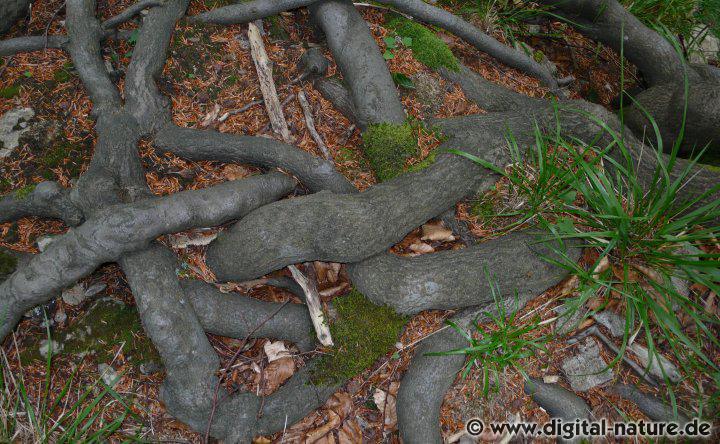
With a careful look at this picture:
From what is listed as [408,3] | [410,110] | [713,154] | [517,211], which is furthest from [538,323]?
[408,3]

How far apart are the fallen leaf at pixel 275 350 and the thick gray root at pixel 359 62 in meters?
1.72

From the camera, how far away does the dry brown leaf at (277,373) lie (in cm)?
280

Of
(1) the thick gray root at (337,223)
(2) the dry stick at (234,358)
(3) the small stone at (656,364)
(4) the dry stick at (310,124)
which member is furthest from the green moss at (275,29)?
(3) the small stone at (656,364)

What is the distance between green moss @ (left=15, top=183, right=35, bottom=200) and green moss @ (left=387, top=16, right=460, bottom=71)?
296cm

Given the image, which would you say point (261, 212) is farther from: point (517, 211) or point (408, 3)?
point (408, 3)

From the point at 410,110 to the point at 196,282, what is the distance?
6.77 ft

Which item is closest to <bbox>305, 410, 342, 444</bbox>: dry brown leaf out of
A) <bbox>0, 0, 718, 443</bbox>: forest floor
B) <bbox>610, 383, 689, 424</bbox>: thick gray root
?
<bbox>0, 0, 718, 443</bbox>: forest floor

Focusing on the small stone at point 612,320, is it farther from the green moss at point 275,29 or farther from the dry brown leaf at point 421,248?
the green moss at point 275,29

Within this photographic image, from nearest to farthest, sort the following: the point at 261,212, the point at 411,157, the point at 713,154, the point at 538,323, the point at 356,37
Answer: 1. the point at 261,212
2. the point at 538,323
3. the point at 411,157
4. the point at 356,37
5. the point at 713,154

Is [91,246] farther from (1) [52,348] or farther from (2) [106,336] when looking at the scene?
(1) [52,348]

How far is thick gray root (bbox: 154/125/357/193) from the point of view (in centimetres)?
298

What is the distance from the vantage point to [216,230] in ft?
9.60

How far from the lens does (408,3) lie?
12.1 ft

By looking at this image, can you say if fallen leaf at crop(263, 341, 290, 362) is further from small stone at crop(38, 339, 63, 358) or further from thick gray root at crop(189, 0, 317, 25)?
thick gray root at crop(189, 0, 317, 25)
